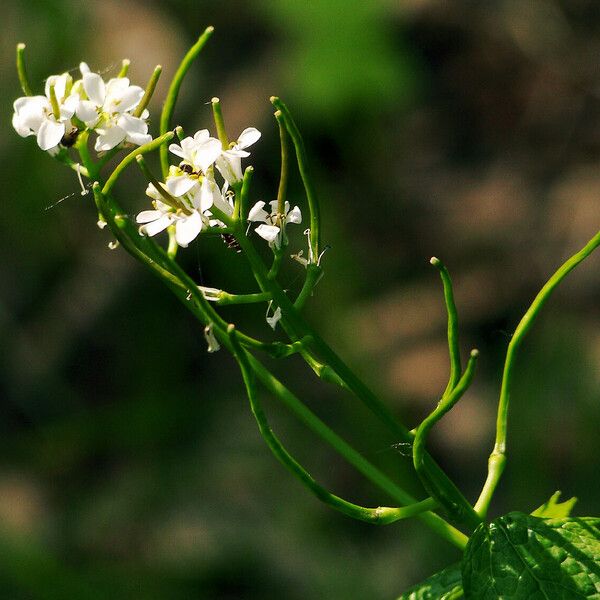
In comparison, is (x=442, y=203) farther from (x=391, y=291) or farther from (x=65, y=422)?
(x=65, y=422)

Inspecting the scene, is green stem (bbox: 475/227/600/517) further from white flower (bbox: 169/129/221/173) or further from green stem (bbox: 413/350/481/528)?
white flower (bbox: 169/129/221/173)

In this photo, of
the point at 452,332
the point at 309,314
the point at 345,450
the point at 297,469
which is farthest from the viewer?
the point at 309,314

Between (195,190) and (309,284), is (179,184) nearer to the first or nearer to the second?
(195,190)

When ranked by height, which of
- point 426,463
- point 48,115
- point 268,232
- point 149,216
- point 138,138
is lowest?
point 426,463

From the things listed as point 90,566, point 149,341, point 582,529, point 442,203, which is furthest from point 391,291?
point 582,529

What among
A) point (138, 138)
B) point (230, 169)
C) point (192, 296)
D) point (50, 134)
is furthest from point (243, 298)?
point (50, 134)

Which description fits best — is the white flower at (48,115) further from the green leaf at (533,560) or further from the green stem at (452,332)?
the green leaf at (533,560)

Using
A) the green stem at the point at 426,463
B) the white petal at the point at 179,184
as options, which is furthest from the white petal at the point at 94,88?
the green stem at the point at 426,463
